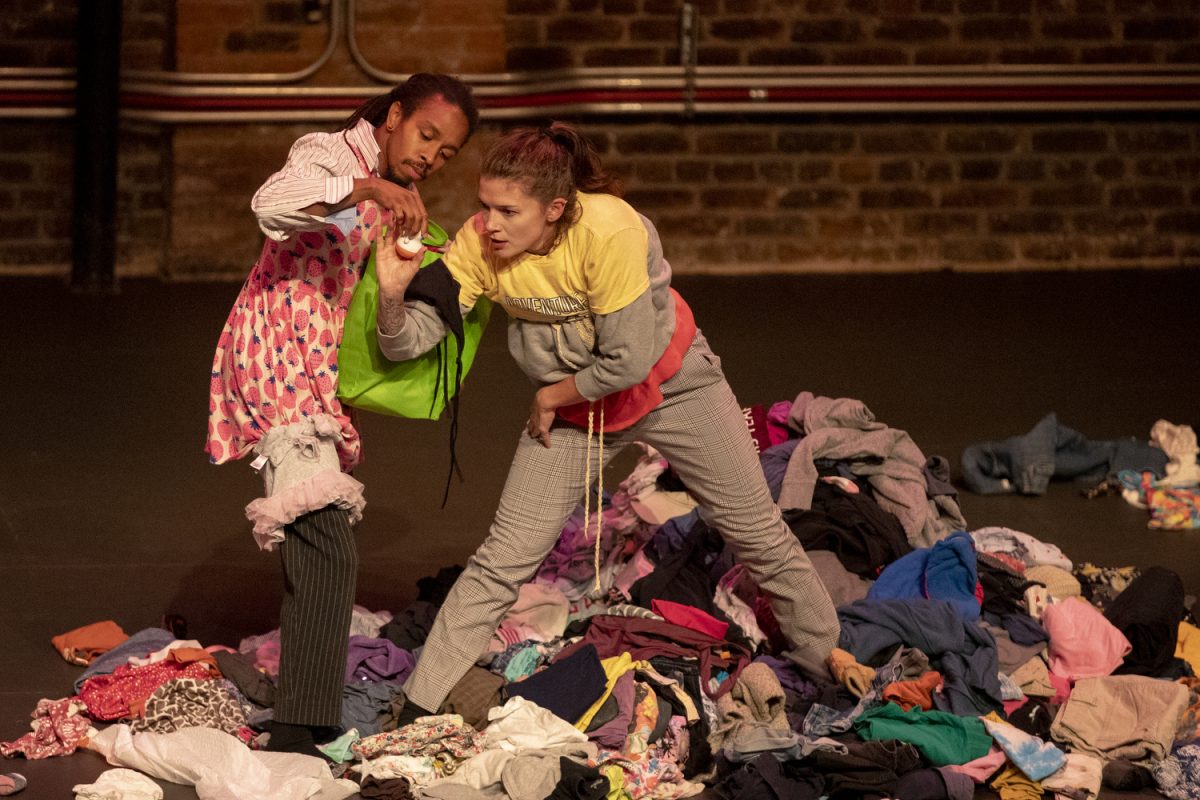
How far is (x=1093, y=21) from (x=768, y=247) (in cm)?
213

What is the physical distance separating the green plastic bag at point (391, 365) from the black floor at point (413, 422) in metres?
0.93

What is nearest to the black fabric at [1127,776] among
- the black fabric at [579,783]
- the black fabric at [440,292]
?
the black fabric at [579,783]

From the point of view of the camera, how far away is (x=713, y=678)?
3.98 meters

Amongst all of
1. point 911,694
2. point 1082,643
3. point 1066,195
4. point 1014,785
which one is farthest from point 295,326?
point 1066,195

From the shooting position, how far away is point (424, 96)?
346 cm

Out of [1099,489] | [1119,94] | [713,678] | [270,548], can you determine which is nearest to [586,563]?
[713,678]

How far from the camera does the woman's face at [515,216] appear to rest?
332cm

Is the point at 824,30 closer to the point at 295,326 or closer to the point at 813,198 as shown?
the point at 813,198

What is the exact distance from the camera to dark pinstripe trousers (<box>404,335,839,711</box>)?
366 cm

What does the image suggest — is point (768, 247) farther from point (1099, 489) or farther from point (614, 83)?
point (1099, 489)

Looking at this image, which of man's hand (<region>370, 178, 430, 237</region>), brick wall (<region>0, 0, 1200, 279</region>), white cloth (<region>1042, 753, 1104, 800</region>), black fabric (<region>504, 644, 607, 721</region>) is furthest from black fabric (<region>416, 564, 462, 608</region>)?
brick wall (<region>0, 0, 1200, 279</region>)

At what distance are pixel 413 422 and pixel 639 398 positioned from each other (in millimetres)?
2843

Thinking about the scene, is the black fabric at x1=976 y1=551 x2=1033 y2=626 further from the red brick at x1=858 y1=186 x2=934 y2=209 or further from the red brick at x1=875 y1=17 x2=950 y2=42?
the red brick at x1=875 y1=17 x2=950 y2=42

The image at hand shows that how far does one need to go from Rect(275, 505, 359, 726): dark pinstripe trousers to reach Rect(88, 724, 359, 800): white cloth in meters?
0.11
